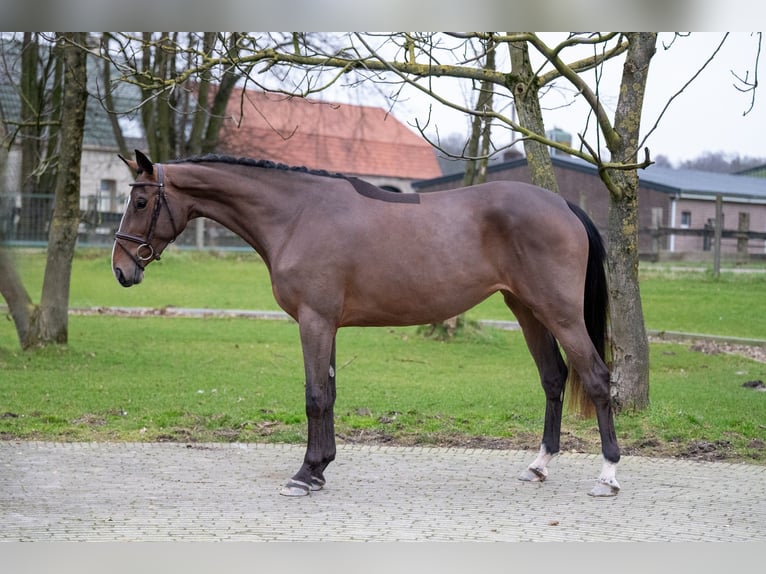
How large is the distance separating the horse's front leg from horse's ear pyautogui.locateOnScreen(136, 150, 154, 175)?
4.48 ft

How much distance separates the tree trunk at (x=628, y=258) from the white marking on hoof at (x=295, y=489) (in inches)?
142

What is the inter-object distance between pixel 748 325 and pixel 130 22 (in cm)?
1199

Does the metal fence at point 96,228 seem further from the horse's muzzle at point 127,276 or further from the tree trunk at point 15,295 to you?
the horse's muzzle at point 127,276

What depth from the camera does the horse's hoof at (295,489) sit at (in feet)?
19.2

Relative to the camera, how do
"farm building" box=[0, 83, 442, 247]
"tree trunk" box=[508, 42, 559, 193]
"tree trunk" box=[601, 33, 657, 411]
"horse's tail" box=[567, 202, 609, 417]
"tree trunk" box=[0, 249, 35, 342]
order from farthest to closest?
"farm building" box=[0, 83, 442, 247] → "tree trunk" box=[0, 249, 35, 342] → "tree trunk" box=[508, 42, 559, 193] → "tree trunk" box=[601, 33, 657, 411] → "horse's tail" box=[567, 202, 609, 417]

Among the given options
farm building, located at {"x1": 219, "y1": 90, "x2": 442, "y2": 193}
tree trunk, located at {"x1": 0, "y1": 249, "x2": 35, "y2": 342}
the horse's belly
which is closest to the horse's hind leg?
the horse's belly

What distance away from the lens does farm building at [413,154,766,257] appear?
1708cm

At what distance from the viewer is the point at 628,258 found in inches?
327

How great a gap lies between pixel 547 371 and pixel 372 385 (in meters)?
4.16

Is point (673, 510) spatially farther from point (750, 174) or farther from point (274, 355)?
point (750, 174)

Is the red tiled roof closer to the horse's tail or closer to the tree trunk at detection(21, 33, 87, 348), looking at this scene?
the tree trunk at detection(21, 33, 87, 348)

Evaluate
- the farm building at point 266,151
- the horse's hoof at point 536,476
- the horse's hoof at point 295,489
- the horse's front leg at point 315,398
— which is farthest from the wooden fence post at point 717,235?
the horse's hoof at point 295,489

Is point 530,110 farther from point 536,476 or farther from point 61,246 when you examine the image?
point 61,246

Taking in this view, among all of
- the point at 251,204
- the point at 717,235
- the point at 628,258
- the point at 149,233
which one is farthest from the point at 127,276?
the point at 717,235
